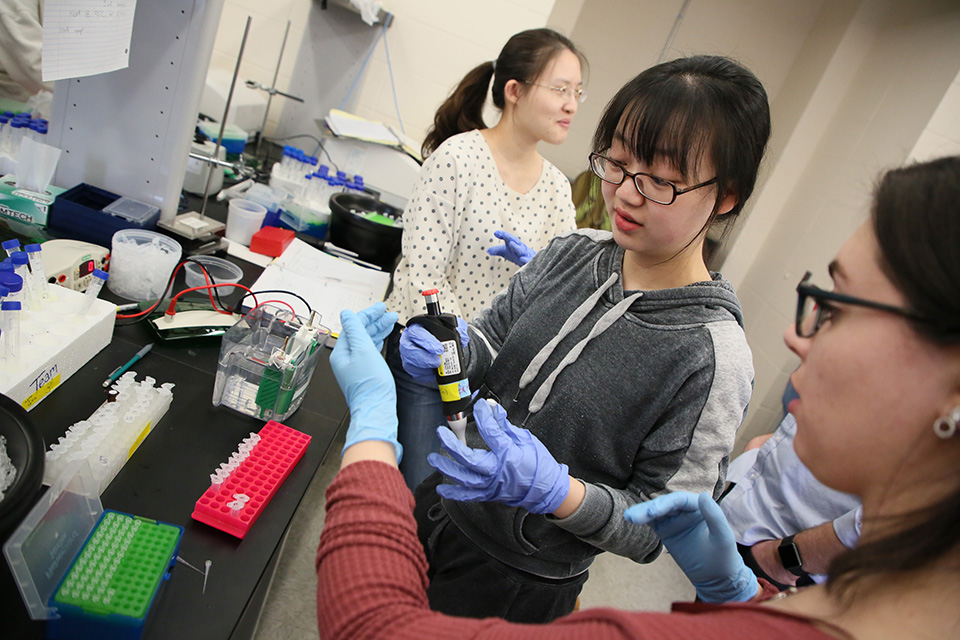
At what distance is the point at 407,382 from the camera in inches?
43.8

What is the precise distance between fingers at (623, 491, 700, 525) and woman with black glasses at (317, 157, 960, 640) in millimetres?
226

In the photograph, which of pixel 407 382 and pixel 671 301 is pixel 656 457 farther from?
pixel 407 382

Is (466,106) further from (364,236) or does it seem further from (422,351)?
(422,351)

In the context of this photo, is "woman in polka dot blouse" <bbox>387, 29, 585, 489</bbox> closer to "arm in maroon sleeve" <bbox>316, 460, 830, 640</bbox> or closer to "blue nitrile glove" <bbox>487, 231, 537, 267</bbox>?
"blue nitrile glove" <bbox>487, 231, 537, 267</bbox>

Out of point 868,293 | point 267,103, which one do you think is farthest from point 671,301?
point 267,103

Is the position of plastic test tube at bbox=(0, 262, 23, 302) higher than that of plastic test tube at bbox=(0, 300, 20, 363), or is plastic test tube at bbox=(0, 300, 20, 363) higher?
plastic test tube at bbox=(0, 262, 23, 302)

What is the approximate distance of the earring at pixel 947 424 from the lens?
44cm

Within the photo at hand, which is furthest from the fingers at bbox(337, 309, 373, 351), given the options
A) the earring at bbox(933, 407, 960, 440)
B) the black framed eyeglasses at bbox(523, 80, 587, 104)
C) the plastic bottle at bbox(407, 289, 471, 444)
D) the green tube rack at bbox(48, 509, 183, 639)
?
the black framed eyeglasses at bbox(523, 80, 587, 104)

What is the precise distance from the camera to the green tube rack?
2.01ft

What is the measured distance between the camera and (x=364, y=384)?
0.90 meters

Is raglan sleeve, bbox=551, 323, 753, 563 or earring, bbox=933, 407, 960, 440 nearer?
earring, bbox=933, 407, 960, 440

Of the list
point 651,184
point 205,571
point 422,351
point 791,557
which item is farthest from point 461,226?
point 791,557

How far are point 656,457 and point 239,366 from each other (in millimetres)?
790

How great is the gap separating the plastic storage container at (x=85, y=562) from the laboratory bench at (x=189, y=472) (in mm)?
42
